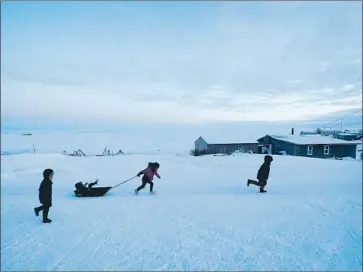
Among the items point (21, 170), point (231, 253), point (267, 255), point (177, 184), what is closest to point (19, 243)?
point (231, 253)

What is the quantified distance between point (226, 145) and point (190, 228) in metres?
33.4

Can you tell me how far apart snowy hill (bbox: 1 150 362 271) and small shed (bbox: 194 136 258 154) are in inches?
1003

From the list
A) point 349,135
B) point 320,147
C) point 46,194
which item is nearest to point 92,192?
point 46,194

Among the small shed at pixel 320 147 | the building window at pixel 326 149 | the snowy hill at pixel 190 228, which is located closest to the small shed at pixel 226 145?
the small shed at pixel 320 147

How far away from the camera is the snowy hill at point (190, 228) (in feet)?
16.9

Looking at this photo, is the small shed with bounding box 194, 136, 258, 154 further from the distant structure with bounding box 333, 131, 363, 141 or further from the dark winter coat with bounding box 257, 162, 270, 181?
the dark winter coat with bounding box 257, 162, 270, 181

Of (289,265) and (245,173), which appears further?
(245,173)

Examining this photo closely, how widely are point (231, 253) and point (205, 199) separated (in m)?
4.34

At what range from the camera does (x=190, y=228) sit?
6.68m

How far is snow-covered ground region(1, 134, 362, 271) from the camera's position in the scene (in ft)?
16.9

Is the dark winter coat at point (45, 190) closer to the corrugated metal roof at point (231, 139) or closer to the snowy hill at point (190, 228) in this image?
the snowy hill at point (190, 228)

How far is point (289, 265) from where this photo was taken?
4.98 m

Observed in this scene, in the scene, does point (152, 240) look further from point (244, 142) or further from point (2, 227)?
point (244, 142)

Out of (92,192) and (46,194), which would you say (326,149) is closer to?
(92,192)
